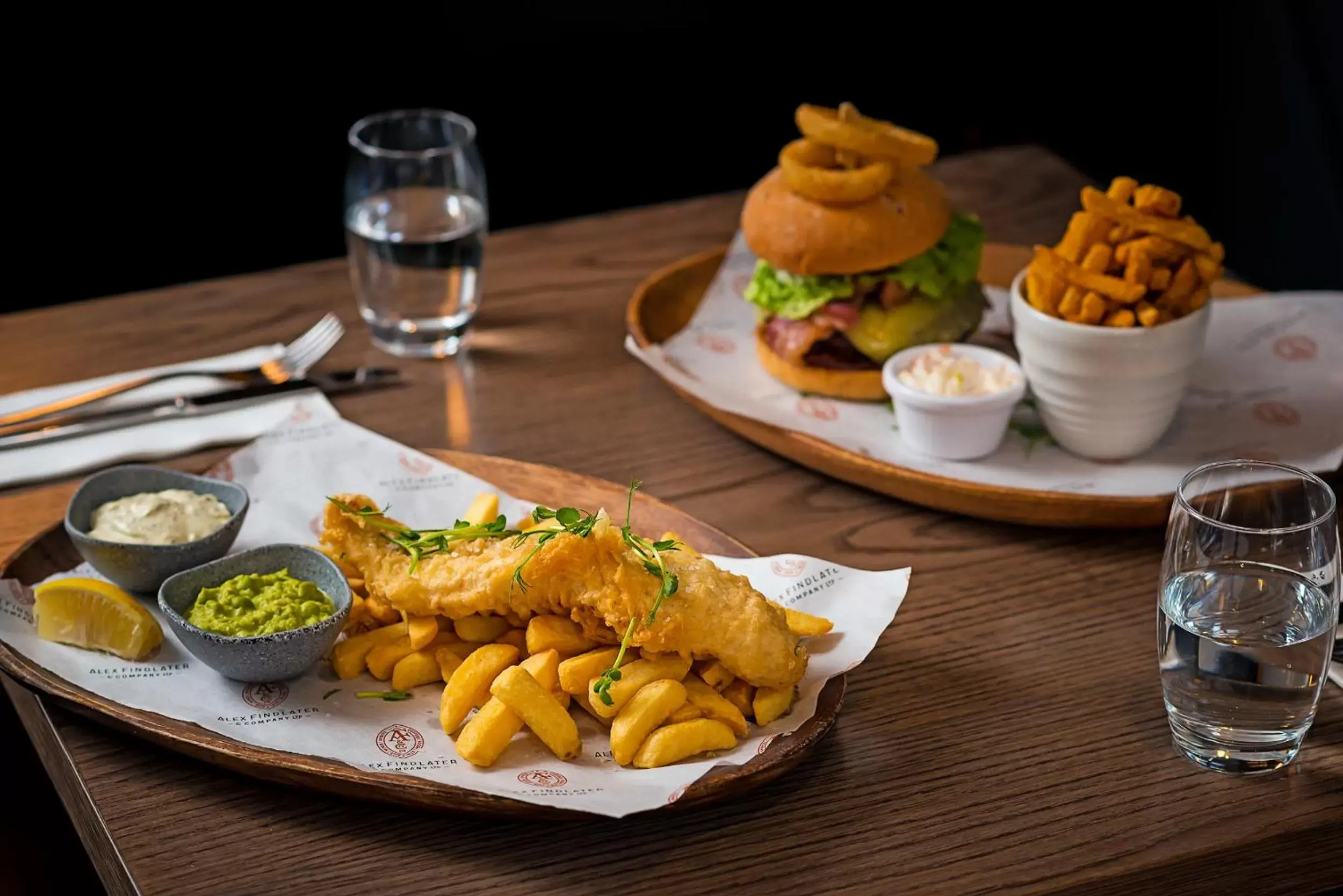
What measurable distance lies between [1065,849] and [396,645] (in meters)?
0.75

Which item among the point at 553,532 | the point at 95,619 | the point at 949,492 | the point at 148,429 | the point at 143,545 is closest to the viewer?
the point at 553,532

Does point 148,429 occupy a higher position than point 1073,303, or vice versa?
point 1073,303

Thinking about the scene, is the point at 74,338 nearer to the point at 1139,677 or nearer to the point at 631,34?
the point at 1139,677

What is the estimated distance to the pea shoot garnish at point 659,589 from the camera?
1.52 meters

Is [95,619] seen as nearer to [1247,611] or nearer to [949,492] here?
[949,492]

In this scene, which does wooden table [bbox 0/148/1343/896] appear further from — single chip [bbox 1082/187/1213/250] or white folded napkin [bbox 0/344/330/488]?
single chip [bbox 1082/187/1213/250]

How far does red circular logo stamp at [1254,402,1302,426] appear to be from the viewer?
2326 mm

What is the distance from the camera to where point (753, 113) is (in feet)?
17.1

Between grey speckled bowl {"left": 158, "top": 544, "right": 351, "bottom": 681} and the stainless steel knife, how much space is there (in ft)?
2.17

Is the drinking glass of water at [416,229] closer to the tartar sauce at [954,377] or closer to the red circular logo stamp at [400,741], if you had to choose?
the tartar sauce at [954,377]

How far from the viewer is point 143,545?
1.81 metres

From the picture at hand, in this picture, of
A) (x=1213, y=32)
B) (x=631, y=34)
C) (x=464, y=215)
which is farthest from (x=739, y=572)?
(x=1213, y=32)

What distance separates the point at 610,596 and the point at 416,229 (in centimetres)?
114

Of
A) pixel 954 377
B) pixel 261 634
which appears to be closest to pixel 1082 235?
pixel 954 377
